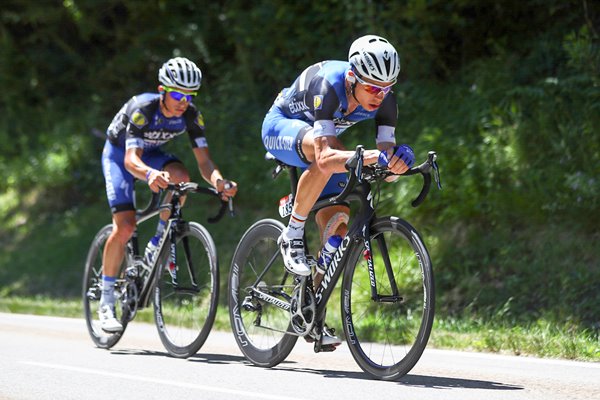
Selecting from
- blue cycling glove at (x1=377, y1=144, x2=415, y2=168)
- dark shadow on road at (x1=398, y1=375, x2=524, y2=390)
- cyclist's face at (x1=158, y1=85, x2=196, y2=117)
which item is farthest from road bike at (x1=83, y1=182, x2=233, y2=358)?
blue cycling glove at (x1=377, y1=144, x2=415, y2=168)

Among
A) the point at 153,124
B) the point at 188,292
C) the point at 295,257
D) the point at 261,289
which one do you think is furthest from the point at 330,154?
the point at 153,124

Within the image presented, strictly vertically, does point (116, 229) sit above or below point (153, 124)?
below

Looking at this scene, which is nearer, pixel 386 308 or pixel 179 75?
pixel 386 308

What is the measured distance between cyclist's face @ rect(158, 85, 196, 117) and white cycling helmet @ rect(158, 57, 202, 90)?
0.06 m

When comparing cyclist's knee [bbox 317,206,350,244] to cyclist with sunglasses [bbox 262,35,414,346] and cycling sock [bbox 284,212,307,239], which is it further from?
cycling sock [bbox 284,212,307,239]

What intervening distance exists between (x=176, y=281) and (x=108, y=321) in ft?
2.87

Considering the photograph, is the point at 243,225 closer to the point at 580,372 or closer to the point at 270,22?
the point at 270,22

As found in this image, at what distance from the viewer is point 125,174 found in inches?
382

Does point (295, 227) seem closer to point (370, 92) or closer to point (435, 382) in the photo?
point (370, 92)

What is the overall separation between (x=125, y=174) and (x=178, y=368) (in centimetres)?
238

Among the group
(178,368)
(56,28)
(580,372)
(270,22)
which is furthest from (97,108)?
(580,372)

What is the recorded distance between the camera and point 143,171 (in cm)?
888

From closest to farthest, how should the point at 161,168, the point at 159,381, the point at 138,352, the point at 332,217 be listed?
the point at 159,381
the point at 332,217
the point at 138,352
the point at 161,168

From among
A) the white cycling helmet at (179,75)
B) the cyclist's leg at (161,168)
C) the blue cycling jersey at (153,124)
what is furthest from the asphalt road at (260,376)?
the white cycling helmet at (179,75)
